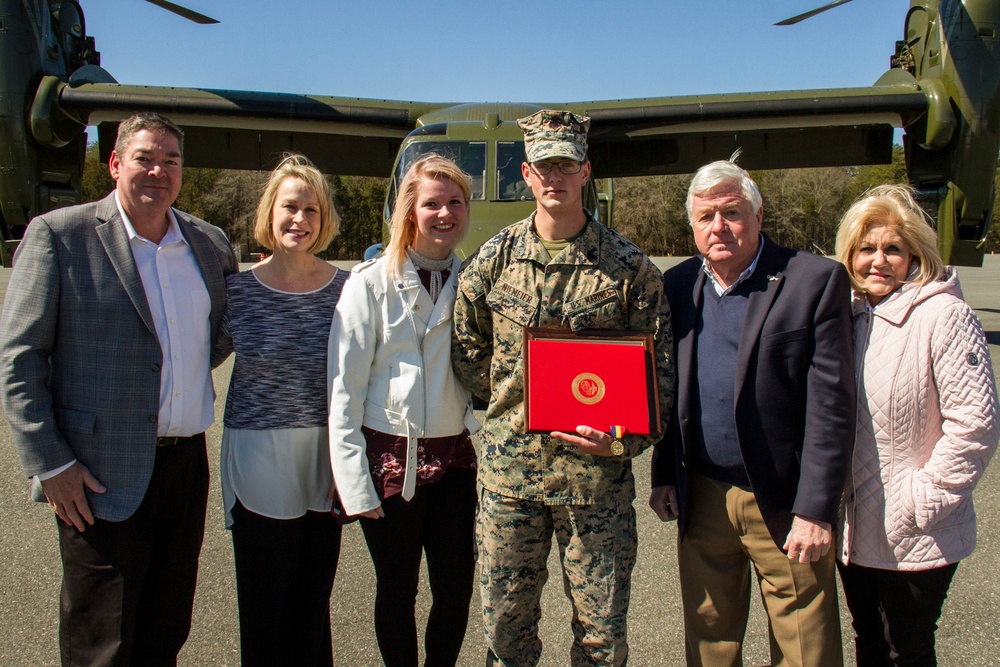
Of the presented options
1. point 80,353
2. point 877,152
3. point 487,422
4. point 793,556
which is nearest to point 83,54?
point 80,353

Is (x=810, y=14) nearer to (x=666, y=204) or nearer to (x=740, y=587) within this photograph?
(x=740, y=587)

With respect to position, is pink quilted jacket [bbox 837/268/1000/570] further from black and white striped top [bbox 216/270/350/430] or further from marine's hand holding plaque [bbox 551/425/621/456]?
black and white striped top [bbox 216/270/350/430]

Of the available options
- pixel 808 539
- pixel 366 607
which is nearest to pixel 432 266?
pixel 808 539

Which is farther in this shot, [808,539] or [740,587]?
[740,587]

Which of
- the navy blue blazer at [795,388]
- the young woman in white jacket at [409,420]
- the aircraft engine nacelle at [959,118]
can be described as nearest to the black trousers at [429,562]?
the young woman in white jacket at [409,420]

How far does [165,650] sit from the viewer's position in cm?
234

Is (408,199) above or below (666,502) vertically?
above

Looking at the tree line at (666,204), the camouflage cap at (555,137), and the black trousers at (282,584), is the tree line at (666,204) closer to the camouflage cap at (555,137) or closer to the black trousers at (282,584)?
the black trousers at (282,584)

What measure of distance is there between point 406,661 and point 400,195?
170 centimetres

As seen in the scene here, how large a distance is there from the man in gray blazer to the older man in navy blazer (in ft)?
5.81

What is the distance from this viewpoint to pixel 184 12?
1179cm

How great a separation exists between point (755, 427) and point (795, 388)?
0.18 metres

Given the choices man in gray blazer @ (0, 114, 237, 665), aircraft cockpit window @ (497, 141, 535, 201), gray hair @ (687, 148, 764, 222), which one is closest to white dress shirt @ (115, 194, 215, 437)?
man in gray blazer @ (0, 114, 237, 665)

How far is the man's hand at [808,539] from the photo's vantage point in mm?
2049
